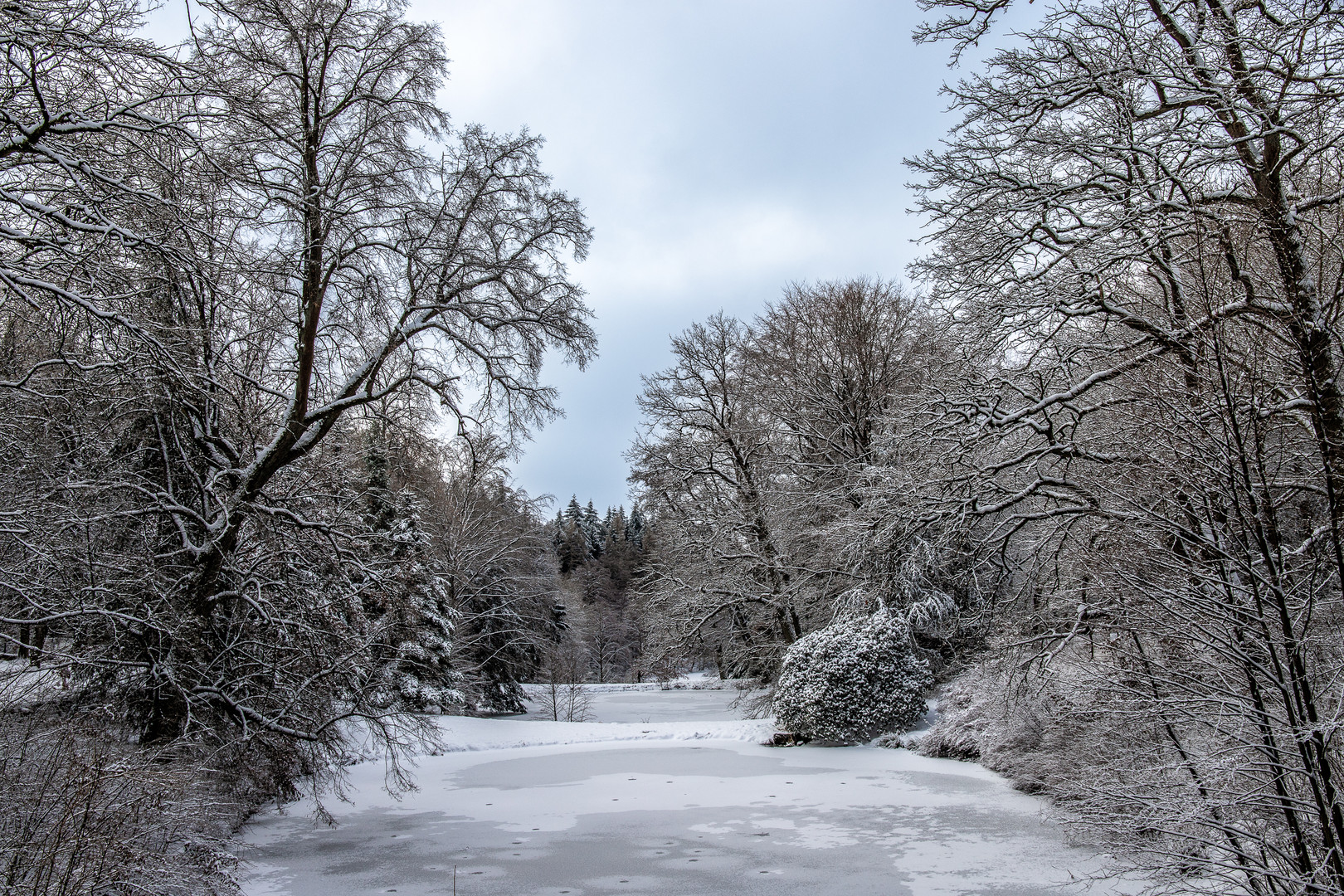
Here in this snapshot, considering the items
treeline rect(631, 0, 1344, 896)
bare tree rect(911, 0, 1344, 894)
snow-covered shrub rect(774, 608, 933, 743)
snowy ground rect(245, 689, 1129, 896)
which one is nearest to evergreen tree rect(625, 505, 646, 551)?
snow-covered shrub rect(774, 608, 933, 743)

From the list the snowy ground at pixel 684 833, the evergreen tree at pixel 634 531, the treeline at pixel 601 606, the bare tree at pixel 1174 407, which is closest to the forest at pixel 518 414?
the bare tree at pixel 1174 407

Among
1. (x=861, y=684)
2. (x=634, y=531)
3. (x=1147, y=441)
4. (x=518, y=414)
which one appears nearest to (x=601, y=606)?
(x=634, y=531)

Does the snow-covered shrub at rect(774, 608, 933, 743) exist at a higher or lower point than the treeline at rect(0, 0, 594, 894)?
lower

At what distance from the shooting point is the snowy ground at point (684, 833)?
5863 mm

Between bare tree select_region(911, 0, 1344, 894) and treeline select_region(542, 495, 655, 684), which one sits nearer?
bare tree select_region(911, 0, 1344, 894)

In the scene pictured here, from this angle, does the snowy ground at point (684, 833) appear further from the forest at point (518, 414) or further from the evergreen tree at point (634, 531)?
the evergreen tree at point (634, 531)

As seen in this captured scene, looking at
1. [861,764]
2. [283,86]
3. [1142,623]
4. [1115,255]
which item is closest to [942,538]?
[1115,255]

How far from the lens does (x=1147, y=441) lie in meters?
4.27

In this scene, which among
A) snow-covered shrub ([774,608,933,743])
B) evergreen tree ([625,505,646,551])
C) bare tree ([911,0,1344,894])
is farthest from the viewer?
evergreen tree ([625,505,646,551])

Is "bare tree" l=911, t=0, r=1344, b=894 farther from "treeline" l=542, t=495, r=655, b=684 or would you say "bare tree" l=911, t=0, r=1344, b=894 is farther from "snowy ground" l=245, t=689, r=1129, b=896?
"treeline" l=542, t=495, r=655, b=684

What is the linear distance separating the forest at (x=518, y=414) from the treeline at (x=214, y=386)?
0.06 m

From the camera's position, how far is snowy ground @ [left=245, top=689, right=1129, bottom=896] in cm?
586

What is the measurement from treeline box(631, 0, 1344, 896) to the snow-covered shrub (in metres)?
0.09

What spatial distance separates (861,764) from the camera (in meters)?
11.6
